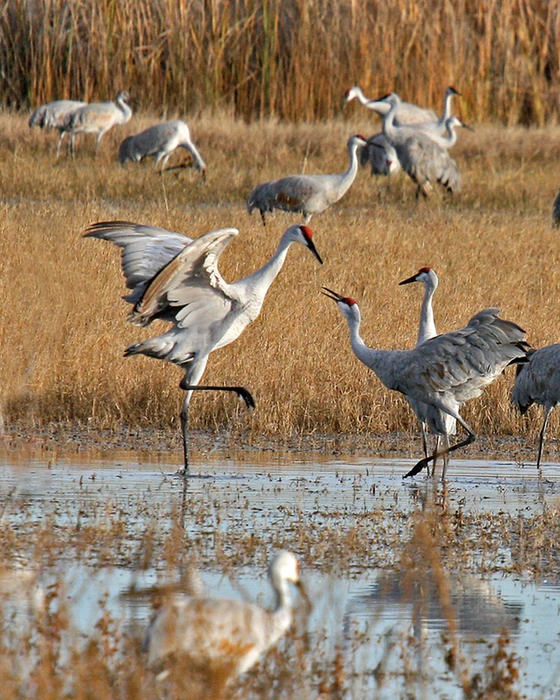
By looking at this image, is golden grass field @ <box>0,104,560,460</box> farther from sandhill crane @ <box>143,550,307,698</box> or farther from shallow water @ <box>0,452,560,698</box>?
sandhill crane @ <box>143,550,307,698</box>

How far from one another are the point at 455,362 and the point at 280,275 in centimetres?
507

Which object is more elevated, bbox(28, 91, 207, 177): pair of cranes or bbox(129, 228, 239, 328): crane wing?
bbox(28, 91, 207, 177): pair of cranes

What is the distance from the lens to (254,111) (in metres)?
22.4

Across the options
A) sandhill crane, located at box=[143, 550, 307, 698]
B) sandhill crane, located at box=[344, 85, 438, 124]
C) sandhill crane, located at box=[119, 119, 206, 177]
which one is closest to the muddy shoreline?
sandhill crane, located at box=[143, 550, 307, 698]

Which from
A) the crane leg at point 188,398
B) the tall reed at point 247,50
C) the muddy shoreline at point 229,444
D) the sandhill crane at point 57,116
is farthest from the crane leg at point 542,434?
the tall reed at point 247,50

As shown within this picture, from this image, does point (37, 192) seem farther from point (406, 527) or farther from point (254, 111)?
point (406, 527)

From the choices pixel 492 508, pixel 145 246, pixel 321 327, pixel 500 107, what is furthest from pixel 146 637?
pixel 500 107

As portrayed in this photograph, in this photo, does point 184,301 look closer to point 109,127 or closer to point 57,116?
point 57,116

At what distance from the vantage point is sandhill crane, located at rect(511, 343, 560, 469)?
319 inches

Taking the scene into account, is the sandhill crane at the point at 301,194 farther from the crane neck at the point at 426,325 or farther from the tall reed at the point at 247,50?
the crane neck at the point at 426,325

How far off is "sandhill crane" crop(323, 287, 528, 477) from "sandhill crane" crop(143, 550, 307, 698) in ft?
12.8

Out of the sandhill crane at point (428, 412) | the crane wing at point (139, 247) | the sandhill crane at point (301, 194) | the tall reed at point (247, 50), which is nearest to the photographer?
the sandhill crane at point (428, 412)

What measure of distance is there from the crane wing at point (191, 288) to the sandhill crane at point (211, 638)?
3.57 meters

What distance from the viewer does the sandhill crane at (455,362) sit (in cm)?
748
